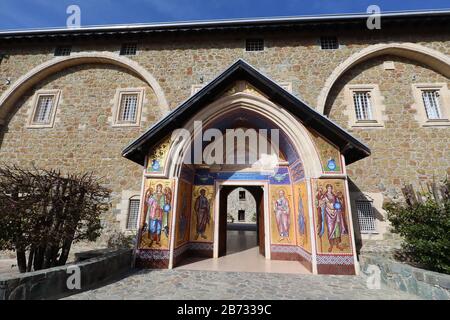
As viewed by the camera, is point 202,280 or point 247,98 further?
point 247,98

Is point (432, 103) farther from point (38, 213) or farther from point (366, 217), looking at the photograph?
point (38, 213)

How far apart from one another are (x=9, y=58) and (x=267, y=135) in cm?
1397

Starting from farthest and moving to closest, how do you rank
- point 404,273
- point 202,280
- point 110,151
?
1. point 110,151
2. point 202,280
3. point 404,273

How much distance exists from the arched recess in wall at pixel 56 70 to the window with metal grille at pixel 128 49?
0.42 metres

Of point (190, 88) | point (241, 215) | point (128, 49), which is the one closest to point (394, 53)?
point (190, 88)

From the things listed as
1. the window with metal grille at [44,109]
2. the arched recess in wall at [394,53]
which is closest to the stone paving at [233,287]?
the arched recess in wall at [394,53]

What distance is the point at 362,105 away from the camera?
9102mm

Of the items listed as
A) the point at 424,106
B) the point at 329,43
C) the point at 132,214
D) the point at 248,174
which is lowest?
the point at 132,214

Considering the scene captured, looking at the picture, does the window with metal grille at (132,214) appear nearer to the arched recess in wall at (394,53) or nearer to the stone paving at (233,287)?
the stone paving at (233,287)

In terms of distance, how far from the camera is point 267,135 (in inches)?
297

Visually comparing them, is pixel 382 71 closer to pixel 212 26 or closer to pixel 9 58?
pixel 212 26

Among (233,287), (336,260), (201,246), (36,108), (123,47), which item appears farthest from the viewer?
(123,47)

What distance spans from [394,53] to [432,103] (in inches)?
112
